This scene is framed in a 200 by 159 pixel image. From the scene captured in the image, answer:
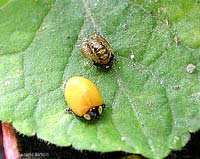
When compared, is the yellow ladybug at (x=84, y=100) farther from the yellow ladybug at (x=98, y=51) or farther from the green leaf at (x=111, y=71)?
the yellow ladybug at (x=98, y=51)

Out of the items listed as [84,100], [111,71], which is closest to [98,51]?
[111,71]

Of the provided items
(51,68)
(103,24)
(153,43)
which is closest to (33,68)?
(51,68)

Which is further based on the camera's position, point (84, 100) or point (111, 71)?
point (111, 71)

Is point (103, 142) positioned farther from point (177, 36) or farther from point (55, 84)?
point (177, 36)

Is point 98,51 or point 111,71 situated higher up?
point 98,51

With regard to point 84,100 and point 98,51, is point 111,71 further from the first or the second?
point 84,100

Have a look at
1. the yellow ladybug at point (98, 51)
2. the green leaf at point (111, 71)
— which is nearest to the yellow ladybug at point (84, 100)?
the green leaf at point (111, 71)
